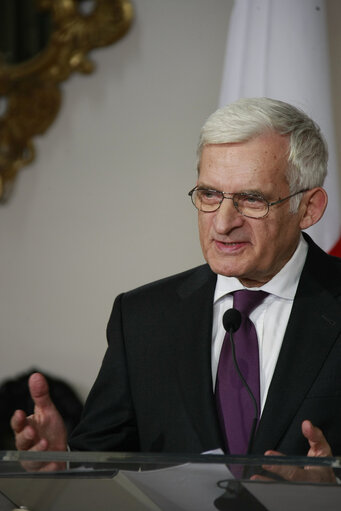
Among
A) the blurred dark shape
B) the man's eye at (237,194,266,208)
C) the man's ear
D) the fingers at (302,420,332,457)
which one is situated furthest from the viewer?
Answer: the blurred dark shape

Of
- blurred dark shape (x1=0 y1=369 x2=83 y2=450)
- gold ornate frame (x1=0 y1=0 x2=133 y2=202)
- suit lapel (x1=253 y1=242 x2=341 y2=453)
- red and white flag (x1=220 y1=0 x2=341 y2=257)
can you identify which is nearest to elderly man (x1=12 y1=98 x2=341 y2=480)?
suit lapel (x1=253 y1=242 x2=341 y2=453)

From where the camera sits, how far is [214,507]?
1149 millimetres

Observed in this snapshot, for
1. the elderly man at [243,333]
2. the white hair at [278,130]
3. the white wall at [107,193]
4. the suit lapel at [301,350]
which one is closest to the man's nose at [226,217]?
the elderly man at [243,333]

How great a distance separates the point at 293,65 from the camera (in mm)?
3182

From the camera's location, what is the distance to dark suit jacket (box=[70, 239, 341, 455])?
1.87 meters

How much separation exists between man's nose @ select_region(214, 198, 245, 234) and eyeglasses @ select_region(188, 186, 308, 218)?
11 millimetres

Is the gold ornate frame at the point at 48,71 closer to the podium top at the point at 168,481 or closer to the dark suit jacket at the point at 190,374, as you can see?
the dark suit jacket at the point at 190,374

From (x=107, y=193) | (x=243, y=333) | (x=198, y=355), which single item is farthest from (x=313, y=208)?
(x=107, y=193)

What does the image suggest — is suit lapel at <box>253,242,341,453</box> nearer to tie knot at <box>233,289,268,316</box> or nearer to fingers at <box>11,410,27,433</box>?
tie knot at <box>233,289,268,316</box>

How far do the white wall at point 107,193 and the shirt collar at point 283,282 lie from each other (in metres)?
1.84

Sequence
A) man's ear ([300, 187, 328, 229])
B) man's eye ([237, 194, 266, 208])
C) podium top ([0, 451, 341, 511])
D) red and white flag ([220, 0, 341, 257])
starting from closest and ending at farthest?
podium top ([0, 451, 341, 511]), man's eye ([237, 194, 266, 208]), man's ear ([300, 187, 328, 229]), red and white flag ([220, 0, 341, 257])

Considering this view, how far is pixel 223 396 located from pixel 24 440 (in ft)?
1.65

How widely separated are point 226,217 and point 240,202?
67mm

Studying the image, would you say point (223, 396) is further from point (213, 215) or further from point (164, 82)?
point (164, 82)
